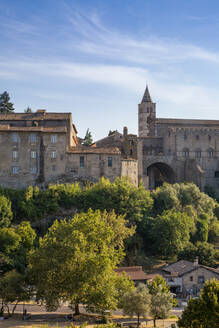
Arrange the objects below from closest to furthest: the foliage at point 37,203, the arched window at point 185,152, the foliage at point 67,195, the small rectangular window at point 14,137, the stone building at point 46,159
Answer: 1. the foliage at point 37,203
2. the foliage at point 67,195
3. the stone building at point 46,159
4. the small rectangular window at point 14,137
5. the arched window at point 185,152

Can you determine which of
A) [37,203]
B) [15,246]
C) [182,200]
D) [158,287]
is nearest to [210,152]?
[182,200]

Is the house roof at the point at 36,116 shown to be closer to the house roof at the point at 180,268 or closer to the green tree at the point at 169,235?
the green tree at the point at 169,235

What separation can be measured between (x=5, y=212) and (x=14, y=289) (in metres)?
18.0

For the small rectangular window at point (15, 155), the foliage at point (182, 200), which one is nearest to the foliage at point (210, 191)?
the foliage at point (182, 200)

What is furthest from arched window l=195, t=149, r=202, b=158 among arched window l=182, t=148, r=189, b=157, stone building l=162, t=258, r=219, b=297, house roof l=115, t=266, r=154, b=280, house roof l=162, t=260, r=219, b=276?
house roof l=115, t=266, r=154, b=280

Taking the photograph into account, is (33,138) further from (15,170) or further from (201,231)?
(201,231)

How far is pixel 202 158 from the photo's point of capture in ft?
276

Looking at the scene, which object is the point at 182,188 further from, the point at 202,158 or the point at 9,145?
the point at 9,145

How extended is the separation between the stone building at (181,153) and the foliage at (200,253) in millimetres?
16255

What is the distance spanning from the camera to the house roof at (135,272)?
5550 cm

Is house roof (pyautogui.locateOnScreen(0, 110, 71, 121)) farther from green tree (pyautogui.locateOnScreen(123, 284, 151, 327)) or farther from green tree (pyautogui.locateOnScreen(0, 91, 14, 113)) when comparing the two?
green tree (pyautogui.locateOnScreen(123, 284, 151, 327))

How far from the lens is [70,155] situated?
2623 inches

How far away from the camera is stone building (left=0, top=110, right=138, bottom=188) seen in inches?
2596

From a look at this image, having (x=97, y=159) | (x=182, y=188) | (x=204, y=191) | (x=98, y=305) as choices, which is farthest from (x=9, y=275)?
(x=204, y=191)
